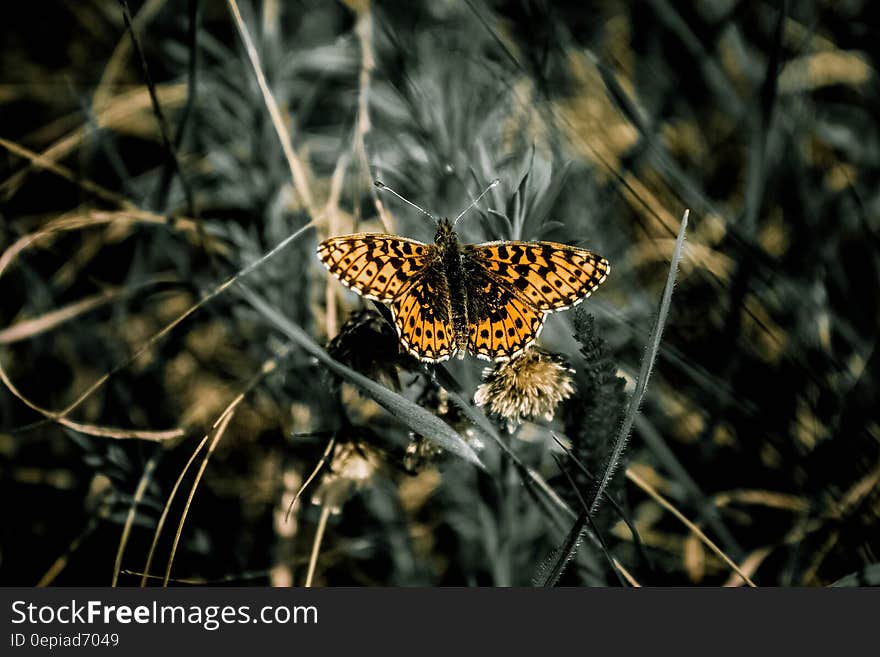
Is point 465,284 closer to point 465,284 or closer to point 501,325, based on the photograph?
point 465,284

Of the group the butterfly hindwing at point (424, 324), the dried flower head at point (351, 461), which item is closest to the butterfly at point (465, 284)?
the butterfly hindwing at point (424, 324)

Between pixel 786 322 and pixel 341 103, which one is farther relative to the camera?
pixel 341 103

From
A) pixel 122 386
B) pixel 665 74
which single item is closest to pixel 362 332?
pixel 122 386

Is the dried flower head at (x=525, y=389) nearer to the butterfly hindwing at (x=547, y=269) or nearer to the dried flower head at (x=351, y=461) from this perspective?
the butterfly hindwing at (x=547, y=269)

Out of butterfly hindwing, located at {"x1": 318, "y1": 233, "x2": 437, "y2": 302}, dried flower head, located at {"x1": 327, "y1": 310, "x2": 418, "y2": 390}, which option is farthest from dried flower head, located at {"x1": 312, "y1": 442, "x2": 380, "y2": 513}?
butterfly hindwing, located at {"x1": 318, "y1": 233, "x2": 437, "y2": 302}

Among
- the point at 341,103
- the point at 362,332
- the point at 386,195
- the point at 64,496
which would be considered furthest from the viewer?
the point at 341,103

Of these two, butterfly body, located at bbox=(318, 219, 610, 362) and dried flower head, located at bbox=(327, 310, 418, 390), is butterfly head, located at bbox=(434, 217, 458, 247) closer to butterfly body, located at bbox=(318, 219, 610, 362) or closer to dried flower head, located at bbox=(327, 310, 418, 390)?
butterfly body, located at bbox=(318, 219, 610, 362)

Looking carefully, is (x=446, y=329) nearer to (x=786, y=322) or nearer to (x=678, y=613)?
(x=678, y=613)
